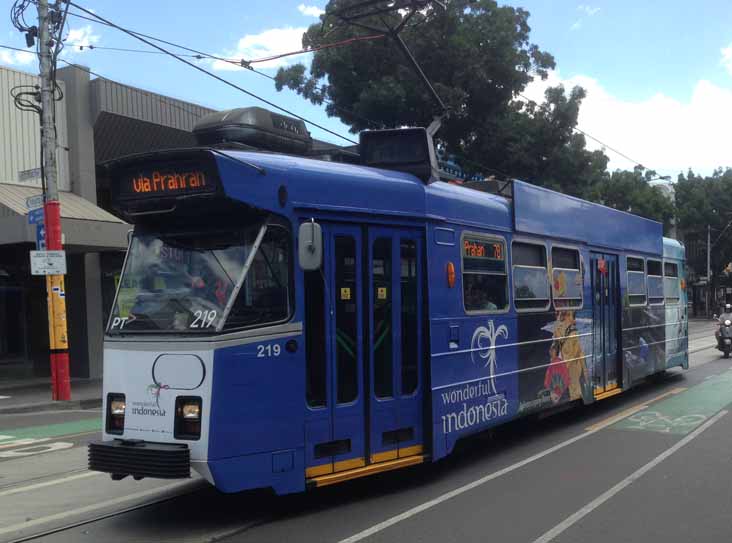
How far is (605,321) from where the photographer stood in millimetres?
11594

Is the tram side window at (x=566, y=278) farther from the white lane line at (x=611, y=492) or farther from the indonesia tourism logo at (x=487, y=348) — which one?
the white lane line at (x=611, y=492)

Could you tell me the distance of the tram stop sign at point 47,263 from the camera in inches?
567

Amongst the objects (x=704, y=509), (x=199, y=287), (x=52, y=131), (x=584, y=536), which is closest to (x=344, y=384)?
(x=199, y=287)

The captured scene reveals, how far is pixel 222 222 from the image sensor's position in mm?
5988

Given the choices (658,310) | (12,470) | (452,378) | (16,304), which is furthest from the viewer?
(16,304)

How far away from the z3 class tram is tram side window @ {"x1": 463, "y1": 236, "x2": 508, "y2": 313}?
2cm

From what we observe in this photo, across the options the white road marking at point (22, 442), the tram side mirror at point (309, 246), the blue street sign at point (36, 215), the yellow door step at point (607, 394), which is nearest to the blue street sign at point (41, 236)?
the blue street sign at point (36, 215)

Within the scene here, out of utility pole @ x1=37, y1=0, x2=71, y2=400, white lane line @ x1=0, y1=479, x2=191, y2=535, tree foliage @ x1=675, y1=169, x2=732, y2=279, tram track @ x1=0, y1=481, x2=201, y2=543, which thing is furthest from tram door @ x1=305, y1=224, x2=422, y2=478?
tree foliage @ x1=675, y1=169, x2=732, y2=279

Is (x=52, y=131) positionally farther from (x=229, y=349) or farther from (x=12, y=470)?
(x=229, y=349)

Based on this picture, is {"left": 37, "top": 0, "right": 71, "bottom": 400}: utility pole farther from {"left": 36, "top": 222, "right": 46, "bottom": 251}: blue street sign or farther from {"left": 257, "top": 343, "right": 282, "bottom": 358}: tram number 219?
{"left": 257, "top": 343, "right": 282, "bottom": 358}: tram number 219

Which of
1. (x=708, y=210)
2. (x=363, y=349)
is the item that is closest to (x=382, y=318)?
(x=363, y=349)

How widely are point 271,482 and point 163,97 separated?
1668 centimetres

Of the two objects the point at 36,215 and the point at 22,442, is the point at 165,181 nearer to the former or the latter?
the point at 22,442

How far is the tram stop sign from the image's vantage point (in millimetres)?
14391
